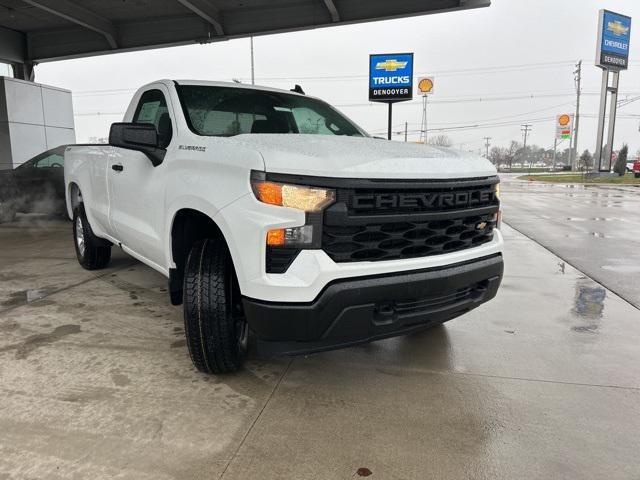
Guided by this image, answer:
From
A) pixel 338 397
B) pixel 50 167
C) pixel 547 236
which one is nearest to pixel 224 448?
pixel 338 397

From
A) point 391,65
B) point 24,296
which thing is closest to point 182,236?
point 24,296

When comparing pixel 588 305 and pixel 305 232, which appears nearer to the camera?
pixel 305 232

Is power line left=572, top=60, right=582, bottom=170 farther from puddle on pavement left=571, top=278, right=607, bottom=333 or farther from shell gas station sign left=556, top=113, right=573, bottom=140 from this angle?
puddle on pavement left=571, top=278, right=607, bottom=333

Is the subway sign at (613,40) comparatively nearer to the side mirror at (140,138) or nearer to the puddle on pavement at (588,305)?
the puddle on pavement at (588,305)

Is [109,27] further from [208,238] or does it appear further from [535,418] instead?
[535,418]

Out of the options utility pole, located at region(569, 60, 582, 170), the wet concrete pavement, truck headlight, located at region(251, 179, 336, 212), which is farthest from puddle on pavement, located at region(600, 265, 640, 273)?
utility pole, located at region(569, 60, 582, 170)

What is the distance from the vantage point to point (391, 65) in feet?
51.6

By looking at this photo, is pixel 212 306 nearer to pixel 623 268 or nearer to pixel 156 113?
pixel 156 113

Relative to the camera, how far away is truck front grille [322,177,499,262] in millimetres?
2473

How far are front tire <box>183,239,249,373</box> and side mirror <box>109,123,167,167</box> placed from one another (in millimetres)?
781

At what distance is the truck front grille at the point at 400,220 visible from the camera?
97.3 inches

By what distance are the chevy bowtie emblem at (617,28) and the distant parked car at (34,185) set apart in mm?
38359

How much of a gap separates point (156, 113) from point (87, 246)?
2.46 m

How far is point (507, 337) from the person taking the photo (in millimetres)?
3951
